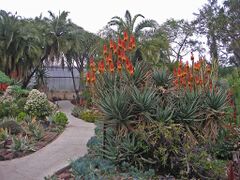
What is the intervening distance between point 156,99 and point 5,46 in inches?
815

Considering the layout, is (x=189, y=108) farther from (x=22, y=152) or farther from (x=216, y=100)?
(x=22, y=152)

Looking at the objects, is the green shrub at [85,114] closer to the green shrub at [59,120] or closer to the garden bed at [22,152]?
the green shrub at [59,120]

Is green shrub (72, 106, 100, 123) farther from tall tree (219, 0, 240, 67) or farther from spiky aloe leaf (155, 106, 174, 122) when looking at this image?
tall tree (219, 0, 240, 67)

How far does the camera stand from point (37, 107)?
14805 millimetres

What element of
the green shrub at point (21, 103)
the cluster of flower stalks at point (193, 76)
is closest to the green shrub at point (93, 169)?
the cluster of flower stalks at point (193, 76)

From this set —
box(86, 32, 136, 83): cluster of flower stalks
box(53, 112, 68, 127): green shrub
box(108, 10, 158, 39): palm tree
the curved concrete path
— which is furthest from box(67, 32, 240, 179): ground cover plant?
box(108, 10, 158, 39): palm tree

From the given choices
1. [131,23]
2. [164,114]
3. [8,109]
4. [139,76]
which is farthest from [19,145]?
[131,23]

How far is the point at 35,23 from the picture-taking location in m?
29.9

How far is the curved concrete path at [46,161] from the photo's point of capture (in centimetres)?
810

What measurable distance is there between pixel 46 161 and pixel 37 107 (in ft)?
19.8

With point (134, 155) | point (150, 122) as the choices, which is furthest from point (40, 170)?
point (150, 122)

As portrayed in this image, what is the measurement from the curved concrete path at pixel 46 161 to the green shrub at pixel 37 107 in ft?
11.0

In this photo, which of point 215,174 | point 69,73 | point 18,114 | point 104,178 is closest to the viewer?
point 104,178

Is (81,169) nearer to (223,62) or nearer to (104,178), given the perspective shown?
(104,178)
